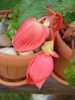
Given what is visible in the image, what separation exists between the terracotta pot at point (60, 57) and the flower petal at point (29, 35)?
0.25 m

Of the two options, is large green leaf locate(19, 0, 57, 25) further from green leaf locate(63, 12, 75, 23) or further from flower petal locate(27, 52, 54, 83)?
flower petal locate(27, 52, 54, 83)

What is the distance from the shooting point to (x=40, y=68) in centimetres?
29

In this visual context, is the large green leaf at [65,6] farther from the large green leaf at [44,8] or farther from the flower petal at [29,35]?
the flower petal at [29,35]

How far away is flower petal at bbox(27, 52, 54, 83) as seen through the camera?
287mm

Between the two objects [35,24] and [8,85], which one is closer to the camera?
[35,24]

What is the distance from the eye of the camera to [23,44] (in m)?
0.26

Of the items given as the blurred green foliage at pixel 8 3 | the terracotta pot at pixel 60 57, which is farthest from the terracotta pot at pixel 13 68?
the blurred green foliage at pixel 8 3

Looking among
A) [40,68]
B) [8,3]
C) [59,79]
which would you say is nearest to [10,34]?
[59,79]

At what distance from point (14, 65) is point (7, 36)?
11 centimetres

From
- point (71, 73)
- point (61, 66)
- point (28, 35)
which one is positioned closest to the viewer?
point (28, 35)

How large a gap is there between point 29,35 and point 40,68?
0.06 meters

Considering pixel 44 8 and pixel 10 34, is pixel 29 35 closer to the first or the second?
pixel 44 8

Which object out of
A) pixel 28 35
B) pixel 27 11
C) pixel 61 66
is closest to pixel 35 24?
pixel 28 35

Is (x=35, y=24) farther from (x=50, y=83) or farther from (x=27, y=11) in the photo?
(x=50, y=83)
